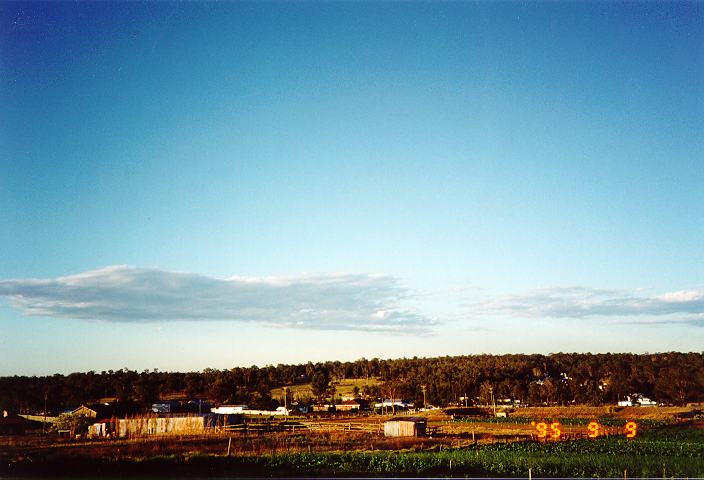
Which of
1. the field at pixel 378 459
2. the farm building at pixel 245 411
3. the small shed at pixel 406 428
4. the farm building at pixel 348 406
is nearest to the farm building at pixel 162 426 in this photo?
the field at pixel 378 459

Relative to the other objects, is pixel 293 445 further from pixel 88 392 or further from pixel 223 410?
pixel 88 392

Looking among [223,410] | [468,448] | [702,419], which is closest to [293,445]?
[468,448]

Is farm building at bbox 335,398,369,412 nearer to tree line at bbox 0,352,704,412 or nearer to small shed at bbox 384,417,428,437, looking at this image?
tree line at bbox 0,352,704,412

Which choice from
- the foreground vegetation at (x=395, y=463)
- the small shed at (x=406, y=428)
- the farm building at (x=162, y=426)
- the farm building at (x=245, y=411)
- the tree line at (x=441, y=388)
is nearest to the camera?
the foreground vegetation at (x=395, y=463)

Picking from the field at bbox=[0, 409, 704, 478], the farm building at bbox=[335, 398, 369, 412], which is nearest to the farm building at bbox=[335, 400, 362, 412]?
the farm building at bbox=[335, 398, 369, 412]

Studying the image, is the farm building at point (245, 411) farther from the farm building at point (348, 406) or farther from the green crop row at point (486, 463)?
the green crop row at point (486, 463)

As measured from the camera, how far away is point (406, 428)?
5738 centimetres

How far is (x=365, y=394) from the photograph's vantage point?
171125 mm

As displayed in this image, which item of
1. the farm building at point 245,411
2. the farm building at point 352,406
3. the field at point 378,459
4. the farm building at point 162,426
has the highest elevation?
the field at point 378,459

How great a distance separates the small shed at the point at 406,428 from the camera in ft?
187

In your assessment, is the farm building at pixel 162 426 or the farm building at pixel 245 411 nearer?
the farm building at pixel 162 426

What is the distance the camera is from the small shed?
5703 cm

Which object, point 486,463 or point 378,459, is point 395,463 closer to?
point 378,459

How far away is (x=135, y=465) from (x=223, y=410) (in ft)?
282
